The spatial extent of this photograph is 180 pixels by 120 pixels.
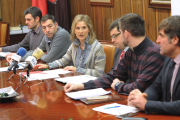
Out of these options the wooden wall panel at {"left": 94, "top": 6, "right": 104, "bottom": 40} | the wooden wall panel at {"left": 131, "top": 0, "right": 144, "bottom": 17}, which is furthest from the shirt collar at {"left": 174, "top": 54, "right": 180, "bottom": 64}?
the wooden wall panel at {"left": 94, "top": 6, "right": 104, "bottom": 40}

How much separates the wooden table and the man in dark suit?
5cm

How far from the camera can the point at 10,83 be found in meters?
2.57

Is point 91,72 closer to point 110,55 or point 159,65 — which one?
point 110,55

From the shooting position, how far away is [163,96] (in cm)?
188

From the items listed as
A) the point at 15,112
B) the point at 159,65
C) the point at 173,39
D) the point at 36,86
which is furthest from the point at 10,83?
the point at 173,39

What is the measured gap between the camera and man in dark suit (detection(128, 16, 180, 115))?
1572 millimetres

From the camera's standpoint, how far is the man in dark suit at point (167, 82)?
1.57 m

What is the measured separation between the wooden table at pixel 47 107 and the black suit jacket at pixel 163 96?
0.13ft

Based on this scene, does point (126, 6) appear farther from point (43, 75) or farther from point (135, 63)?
point (135, 63)

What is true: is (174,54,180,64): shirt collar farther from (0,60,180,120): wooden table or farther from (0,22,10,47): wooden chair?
(0,22,10,47): wooden chair

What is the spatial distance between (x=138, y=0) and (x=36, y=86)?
87.9 inches

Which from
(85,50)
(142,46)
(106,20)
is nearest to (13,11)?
(106,20)

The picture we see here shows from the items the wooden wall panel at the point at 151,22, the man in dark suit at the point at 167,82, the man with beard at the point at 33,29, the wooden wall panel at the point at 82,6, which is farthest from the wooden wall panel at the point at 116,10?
the man in dark suit at the point at 167,82

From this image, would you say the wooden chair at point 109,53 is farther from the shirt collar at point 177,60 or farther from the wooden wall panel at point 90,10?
the wooden wall panel at point 90,10
